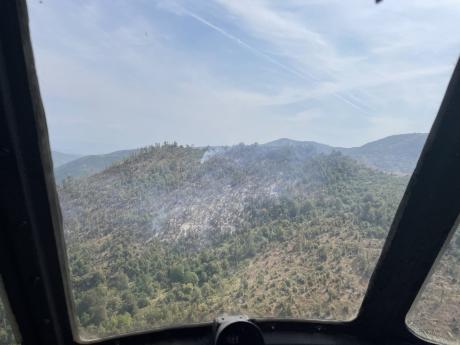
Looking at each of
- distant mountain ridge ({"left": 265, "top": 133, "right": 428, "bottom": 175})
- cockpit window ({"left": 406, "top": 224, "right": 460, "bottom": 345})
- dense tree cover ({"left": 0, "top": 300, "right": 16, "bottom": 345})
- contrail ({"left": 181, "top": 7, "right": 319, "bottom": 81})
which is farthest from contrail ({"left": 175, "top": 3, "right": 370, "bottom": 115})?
dense tree cover ({"left": 0, "top": 300, "right": 16, "bottom": 345})

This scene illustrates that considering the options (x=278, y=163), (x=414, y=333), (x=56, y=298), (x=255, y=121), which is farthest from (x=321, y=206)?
(x=56, y=298)

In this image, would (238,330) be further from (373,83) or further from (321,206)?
(373,83)

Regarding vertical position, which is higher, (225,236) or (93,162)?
(93,162)

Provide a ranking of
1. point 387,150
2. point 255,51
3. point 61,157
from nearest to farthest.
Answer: point 61,157, point 255,51, point 387,150

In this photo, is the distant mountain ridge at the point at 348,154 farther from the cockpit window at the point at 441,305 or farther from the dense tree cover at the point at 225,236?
the cockpit window at the point at 441,305

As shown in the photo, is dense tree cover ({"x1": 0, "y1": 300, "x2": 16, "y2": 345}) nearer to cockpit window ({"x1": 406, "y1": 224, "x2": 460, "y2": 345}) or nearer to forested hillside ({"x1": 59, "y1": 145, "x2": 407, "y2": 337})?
forested hillside ({"x1": 59, "y1": 145, "x2": 407, "y2": 337})

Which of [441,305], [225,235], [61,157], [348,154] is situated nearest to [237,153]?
[225,235]

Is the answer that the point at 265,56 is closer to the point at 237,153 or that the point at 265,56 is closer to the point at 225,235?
the point at 237,153
